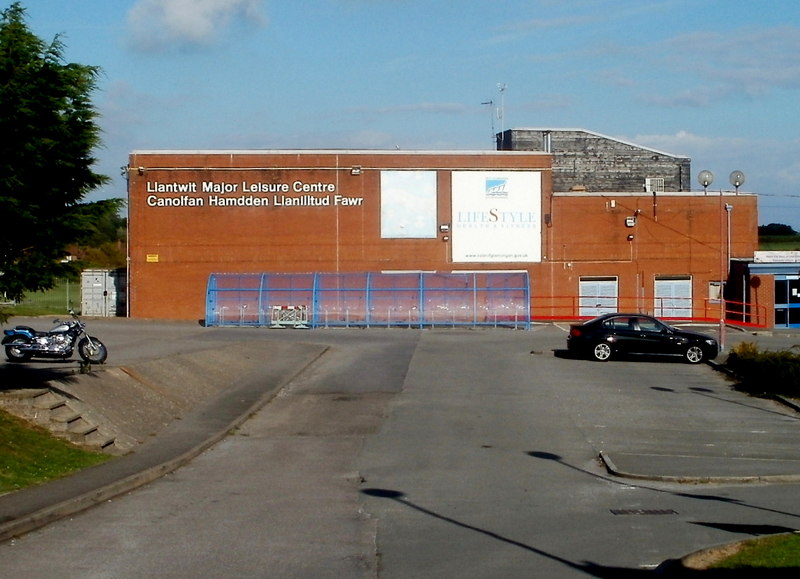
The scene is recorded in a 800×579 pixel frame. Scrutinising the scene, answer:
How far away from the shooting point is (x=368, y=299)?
45125mm

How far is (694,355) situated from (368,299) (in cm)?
1673

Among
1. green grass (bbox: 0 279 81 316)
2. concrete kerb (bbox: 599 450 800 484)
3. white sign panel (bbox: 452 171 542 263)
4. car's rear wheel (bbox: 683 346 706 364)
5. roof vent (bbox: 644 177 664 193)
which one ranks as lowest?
concrete kerb (bbox: 599 450 800 484)

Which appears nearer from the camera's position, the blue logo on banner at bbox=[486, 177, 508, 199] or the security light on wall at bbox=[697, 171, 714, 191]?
the security light on wall at bbox=[697, 171, 714, 191]

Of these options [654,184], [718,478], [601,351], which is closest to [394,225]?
[654,184]

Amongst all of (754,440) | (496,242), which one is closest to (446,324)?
(496,242)

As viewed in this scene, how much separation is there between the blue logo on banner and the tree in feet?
107

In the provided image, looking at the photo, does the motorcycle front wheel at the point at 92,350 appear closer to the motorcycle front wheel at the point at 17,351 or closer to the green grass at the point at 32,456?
the motorcycle front wheel at the point at 17,351

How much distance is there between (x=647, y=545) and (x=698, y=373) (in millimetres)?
20486

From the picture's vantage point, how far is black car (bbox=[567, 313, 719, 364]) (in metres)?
32.3

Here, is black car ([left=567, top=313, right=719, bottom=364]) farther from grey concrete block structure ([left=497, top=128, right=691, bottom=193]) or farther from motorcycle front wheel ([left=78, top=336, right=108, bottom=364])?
grey concrete block structure ([left=497, top=128, right=691, bottom=193])

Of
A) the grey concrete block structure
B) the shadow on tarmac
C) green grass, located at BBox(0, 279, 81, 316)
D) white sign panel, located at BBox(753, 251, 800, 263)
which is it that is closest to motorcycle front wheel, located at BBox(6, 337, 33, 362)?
the shadow on tarmac

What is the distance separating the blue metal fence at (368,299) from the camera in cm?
4475

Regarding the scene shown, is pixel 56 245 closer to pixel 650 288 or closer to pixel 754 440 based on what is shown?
pixel 754 440

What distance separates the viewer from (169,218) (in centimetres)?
4822
